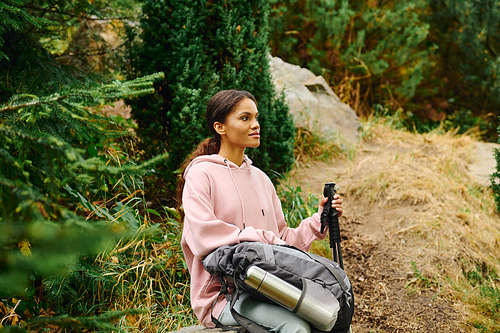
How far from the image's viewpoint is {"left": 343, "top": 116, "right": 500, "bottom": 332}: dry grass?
309cm

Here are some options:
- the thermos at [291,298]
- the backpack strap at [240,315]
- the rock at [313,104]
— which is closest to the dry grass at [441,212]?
the rock at [313,104]

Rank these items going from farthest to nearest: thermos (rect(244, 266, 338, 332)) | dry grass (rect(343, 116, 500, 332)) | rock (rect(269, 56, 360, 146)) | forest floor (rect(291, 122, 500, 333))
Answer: rock (rect(269, 56, 360, 146)) → dry grass (rect(343, 116, 500, 332)) → forest floor (rect(291, 122, 500, 333)) → thermos (rect(244, 266, 338, 332))

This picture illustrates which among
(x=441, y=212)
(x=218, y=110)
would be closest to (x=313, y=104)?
(x=441, y=212)

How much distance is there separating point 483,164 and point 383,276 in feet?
10.3

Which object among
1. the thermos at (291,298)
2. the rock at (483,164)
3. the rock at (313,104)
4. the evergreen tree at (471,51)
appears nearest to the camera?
the thermos at (291,298)

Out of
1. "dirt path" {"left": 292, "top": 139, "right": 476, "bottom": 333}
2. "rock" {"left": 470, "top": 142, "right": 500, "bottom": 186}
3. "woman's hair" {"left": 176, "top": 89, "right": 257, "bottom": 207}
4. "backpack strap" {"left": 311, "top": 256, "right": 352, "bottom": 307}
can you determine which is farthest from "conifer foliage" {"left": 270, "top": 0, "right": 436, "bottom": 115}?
"backpack strap" {"left": 311, "top": 256, "right": 352, "bottom": 307}

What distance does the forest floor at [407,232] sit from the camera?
2920mm

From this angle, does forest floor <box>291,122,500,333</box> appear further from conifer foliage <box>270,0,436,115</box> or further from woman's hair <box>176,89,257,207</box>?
conifer foliage <box>270,0,436,115</box>

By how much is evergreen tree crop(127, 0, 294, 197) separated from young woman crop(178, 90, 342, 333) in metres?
1.02

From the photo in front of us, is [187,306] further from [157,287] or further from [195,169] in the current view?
[195,169]

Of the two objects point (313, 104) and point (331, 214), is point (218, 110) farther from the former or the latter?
point (313, 104)

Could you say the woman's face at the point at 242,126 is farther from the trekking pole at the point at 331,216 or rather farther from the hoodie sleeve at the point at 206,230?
the trekking pole at the point at 331,216

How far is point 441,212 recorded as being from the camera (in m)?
3.88

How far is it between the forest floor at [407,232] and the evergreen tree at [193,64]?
129 centimetres
